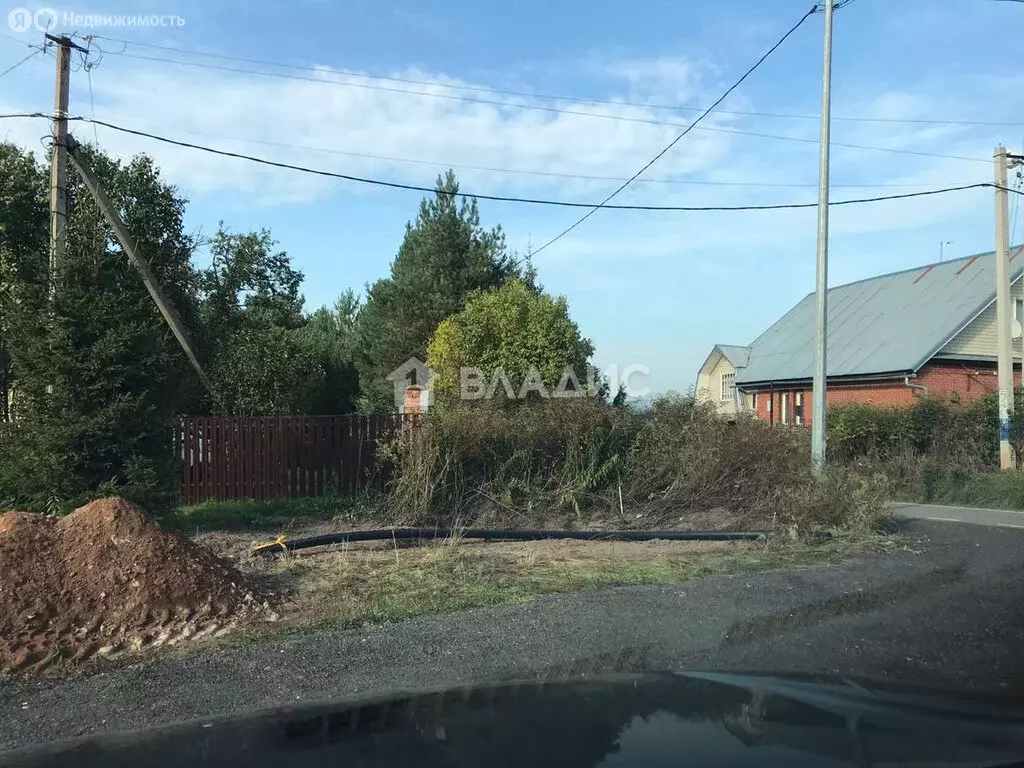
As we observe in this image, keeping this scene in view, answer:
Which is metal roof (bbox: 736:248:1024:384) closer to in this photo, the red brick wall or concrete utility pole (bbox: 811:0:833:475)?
the red brick wall

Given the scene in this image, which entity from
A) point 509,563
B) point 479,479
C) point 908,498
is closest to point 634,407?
point 479,479

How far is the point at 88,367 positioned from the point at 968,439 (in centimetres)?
1716

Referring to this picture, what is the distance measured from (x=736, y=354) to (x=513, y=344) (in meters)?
21.5

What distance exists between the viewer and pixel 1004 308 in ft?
57.7

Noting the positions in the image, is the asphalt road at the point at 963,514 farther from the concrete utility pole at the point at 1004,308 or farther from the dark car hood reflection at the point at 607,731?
the dark car hood reflection at the point at 607,731

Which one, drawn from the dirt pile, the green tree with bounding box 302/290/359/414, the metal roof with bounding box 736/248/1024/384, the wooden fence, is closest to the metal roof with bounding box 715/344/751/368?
the metal roof with bounding box 736/248/1024/384

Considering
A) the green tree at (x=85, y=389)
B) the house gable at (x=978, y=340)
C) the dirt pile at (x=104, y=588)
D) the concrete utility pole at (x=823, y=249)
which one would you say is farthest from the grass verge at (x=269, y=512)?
the house gable at (x=978, y=340)

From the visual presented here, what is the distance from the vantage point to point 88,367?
1012 cm

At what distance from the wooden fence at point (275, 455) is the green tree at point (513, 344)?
153 inches

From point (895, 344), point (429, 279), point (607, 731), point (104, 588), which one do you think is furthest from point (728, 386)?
point (607, 731)

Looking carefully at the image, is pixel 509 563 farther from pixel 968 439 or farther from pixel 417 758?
pixel 968 439

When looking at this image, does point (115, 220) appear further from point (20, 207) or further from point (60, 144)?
point (20, 207)

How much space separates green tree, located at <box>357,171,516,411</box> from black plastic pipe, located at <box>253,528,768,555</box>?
14.2 meters

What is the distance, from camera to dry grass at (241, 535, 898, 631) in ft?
23.9
